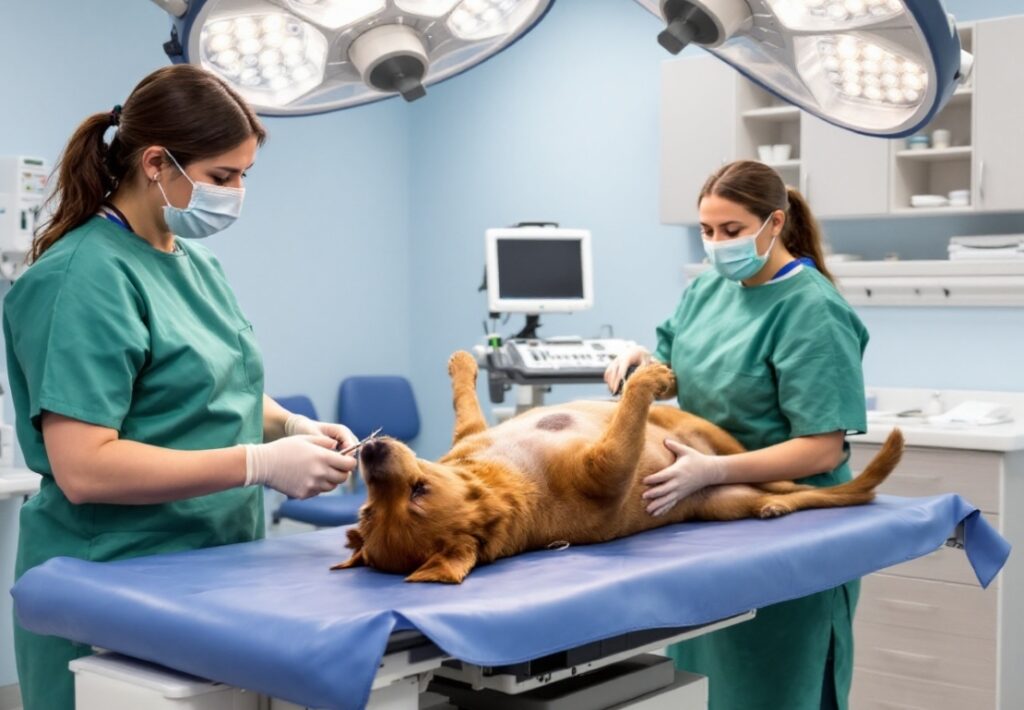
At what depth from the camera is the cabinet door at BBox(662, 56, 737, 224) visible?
434 centimetres

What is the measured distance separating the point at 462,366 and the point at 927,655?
1933 mm

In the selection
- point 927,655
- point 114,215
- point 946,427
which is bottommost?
point 927,655

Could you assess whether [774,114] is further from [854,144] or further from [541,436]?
[541,436]

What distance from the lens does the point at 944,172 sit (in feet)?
13.0

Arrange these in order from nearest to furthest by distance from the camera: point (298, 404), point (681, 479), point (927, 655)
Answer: point (681, 479) < point (927, 655) < point (298, 404)

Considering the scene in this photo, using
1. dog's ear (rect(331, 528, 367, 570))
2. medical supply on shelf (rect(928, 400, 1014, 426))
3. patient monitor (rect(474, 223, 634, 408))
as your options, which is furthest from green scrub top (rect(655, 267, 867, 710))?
patient monitor (rect(474, 223, 634, 408))

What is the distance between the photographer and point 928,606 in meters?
3.27

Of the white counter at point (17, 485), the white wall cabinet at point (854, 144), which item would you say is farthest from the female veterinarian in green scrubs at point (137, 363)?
the white wall cabinet at point (854, 144)

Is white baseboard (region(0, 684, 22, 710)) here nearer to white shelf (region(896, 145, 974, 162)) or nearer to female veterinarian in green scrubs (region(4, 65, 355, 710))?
female veterinarian in green scrubs (region(4, 65, 355, 710))

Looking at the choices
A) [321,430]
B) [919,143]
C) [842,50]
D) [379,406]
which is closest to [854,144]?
[919,143]

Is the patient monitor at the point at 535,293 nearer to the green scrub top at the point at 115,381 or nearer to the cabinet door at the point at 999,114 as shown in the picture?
the cabinet door at the point at 999,114

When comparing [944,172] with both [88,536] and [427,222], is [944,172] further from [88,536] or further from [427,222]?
[88,536]

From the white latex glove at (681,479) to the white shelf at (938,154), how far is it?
2.29 m

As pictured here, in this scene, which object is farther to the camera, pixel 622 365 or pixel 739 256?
pixel 622 365
